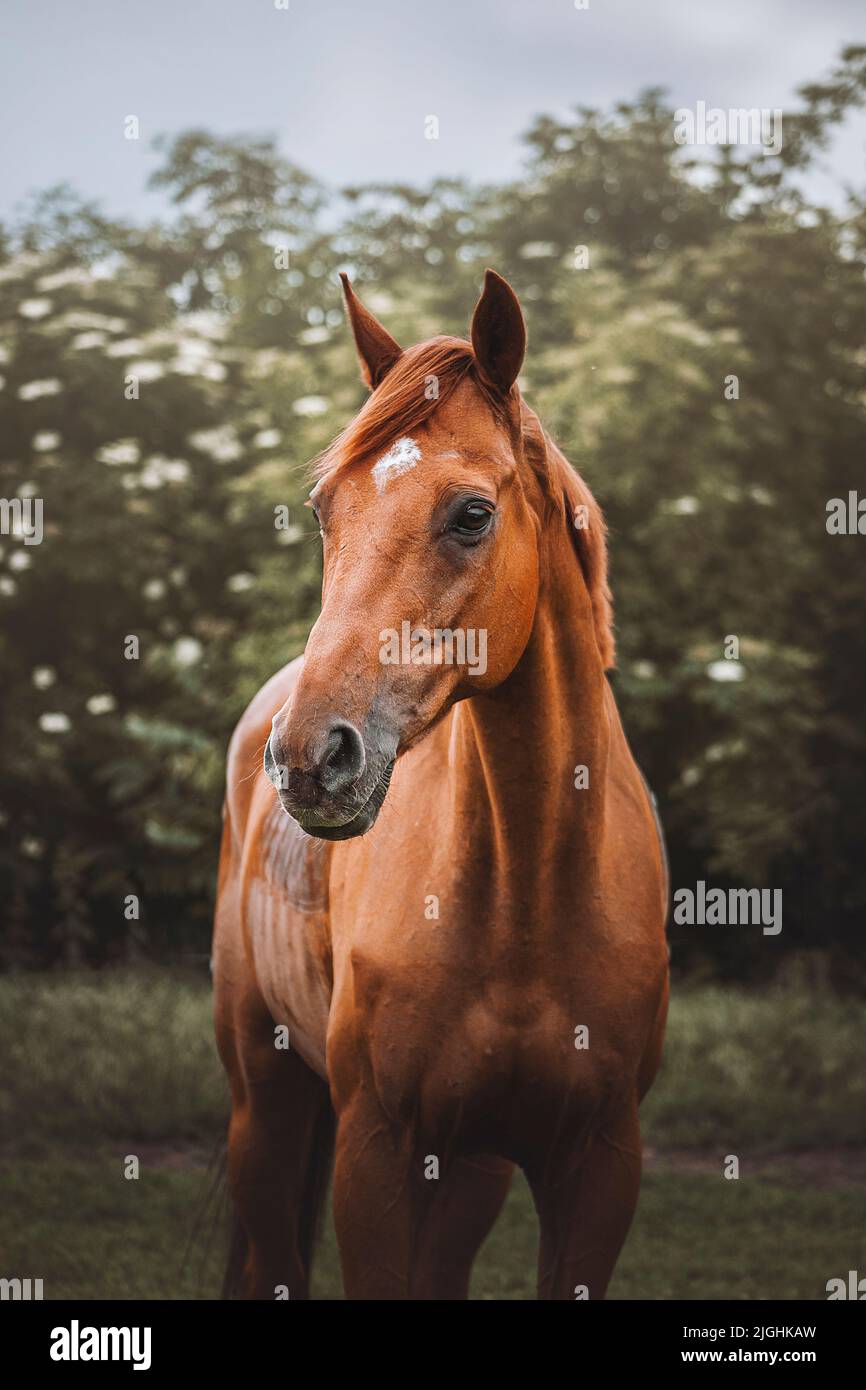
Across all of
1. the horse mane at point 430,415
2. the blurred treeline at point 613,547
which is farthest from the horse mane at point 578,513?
the blurred treeline at point 613,547

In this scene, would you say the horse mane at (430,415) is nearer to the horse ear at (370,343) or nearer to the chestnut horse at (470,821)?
the chestnut horse at (470,821)

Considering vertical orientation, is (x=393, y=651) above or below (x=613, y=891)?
above

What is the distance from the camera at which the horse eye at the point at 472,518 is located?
2.50 meters

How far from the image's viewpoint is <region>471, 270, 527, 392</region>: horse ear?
8.65ft

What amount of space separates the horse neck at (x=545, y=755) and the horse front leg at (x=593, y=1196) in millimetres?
609

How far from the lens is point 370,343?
2.91 metres

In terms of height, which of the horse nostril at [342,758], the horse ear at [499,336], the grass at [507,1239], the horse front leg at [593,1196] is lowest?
the grass at [507,1239]

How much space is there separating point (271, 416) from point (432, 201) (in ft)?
11.4

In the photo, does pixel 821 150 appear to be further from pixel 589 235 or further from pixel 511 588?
pixel 511 588

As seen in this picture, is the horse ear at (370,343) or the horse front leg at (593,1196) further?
the horse front leg at (593,1196)

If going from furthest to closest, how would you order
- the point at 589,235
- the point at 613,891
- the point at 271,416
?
the point at 589,235
the point at 271,416
the point at 613,891

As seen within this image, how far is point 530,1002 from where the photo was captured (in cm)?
290

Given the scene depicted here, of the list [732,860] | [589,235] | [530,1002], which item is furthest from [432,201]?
[530,1002]

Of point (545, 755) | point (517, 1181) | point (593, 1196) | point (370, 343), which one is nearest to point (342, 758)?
point (545, 755)
